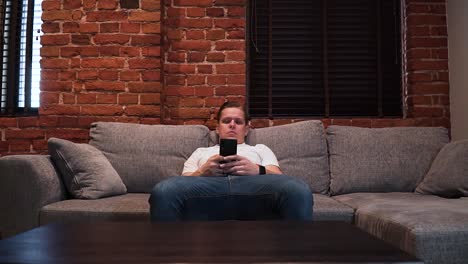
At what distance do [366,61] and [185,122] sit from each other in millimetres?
1449

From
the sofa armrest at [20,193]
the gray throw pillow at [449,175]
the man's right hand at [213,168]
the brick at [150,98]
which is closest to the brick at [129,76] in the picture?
the brick at [150,98]

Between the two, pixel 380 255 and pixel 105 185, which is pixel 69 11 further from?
pixel 380 255

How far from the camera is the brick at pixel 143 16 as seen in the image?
332 cm

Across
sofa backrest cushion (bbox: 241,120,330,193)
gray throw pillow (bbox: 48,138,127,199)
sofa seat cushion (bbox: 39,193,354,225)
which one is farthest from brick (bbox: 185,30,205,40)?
sofa seat cushion (bbox: 39,193,354,225)

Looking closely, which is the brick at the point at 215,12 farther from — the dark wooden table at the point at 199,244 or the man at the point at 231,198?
the dark wooden table at the point at 199,244

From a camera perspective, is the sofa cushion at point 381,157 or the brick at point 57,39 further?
the brick at point 57,39

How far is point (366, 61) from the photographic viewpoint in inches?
143

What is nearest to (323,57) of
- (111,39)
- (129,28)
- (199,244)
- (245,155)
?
(245,155)

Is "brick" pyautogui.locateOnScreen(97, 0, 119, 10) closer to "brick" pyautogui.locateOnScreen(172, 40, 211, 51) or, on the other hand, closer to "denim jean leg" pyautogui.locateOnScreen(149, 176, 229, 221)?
"brick" pyautogui.locateOnScreen(172, 40, 211, 51)

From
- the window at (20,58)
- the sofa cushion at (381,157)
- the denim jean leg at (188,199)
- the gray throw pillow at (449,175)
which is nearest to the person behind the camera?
the denim jean leg at (188,199)

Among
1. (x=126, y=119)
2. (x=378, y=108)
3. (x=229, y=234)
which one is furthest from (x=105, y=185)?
(x=378, y=108)

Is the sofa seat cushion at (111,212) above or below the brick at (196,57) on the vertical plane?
below

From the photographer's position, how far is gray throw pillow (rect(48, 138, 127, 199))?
8.21ft

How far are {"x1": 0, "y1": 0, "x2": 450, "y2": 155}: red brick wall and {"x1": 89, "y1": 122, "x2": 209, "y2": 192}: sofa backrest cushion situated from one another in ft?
1.25
